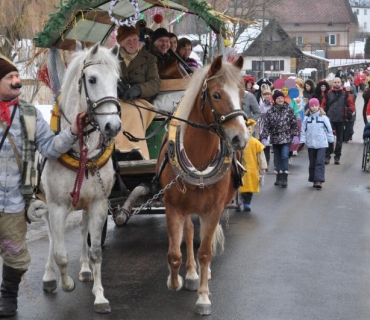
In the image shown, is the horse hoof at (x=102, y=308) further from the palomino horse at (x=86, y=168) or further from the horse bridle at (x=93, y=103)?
the horse bridle at (x=93, y=103)

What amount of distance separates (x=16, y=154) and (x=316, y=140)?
9.30 meters

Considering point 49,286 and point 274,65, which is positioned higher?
point 274,65

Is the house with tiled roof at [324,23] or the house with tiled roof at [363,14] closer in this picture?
the house with tiled roof at [324,23]

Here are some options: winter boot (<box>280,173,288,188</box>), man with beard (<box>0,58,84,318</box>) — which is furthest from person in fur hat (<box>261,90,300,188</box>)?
man with beard (<box>0,58,84,318</box>)

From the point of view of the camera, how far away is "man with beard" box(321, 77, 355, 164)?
1864 cm

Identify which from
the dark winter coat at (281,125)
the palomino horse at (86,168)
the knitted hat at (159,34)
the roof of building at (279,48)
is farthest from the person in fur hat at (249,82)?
the roof of building at (279,48)

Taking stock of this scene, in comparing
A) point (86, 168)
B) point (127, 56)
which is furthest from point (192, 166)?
point (127, 56)

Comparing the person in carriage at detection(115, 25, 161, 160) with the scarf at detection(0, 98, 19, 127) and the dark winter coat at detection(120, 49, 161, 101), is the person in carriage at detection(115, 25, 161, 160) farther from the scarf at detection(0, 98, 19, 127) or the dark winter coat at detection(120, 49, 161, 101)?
the scarf at detection(0, 98, 19, 127)

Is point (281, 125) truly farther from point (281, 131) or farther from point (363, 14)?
point (363, 14)

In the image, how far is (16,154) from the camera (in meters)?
6.14

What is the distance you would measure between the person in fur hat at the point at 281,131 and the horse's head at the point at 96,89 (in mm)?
8216

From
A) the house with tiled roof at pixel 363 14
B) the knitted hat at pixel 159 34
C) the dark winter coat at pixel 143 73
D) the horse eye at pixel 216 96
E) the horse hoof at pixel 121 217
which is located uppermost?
the house with tiled roof at pixel 363 14

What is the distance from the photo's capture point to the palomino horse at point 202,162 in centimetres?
642

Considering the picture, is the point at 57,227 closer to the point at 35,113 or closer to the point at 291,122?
the point at 35,113
